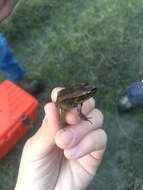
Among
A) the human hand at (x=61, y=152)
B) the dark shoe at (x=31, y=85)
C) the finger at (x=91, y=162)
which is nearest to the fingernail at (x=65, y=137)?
the human hand at (x=61, y=152)

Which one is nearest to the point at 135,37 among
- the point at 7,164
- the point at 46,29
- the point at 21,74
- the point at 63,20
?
the point at 63,20

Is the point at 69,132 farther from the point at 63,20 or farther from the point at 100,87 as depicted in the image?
the point at 63,20

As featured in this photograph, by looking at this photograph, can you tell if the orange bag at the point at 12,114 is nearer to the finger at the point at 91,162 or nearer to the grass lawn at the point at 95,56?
the grass lawn at the point at 95,56

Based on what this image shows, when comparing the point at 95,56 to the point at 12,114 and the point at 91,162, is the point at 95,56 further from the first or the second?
the point at 91,162

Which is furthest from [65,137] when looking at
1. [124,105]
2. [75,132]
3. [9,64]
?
[9,64]

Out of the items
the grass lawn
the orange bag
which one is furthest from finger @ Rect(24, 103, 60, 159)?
the grass lawn

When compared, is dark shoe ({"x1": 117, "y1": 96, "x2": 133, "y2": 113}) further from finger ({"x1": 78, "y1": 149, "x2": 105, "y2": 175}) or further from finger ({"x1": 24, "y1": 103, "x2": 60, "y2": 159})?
finger ({"x1": 24, "y1": 103, "x2": 60, "y2": 159})
